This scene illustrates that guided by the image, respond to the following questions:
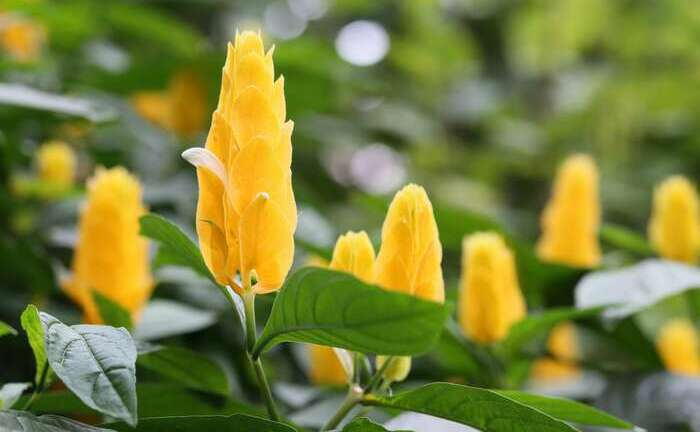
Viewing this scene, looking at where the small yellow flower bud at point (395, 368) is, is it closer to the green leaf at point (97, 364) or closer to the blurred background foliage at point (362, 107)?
the green leaf at point (97, 364)

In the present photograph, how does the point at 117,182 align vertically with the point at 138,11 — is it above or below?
below

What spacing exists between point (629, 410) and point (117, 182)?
641 millimetres

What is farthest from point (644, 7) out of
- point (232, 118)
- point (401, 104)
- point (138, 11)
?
point (232, 118)

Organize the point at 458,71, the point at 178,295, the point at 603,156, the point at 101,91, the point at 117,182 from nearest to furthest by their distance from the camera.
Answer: the point at 117,182 → the point at 178,295 → the point at 101,91 → the point at 603,156 → the point at 458,71

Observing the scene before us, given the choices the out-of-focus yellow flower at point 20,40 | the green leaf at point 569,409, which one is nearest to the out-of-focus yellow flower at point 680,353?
the green leaf at point 569,409

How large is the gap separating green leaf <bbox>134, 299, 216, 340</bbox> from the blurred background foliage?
0.14 metres

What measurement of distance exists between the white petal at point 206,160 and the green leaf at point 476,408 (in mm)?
210

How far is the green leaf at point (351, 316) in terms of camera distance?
0.59 meters

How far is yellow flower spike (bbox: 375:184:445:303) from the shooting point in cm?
69

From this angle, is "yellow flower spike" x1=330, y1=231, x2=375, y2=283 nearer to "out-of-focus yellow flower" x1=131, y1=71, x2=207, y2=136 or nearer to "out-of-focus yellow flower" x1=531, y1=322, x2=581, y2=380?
"out-of-focus yellow flower" x1=531, y1=322, x2=581, y2=380

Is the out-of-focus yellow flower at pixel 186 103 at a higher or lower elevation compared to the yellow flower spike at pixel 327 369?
higher

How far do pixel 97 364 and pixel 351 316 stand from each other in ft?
0.55

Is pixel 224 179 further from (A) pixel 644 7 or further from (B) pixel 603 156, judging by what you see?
(A) pixel 644 7

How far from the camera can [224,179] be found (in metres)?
0.65
